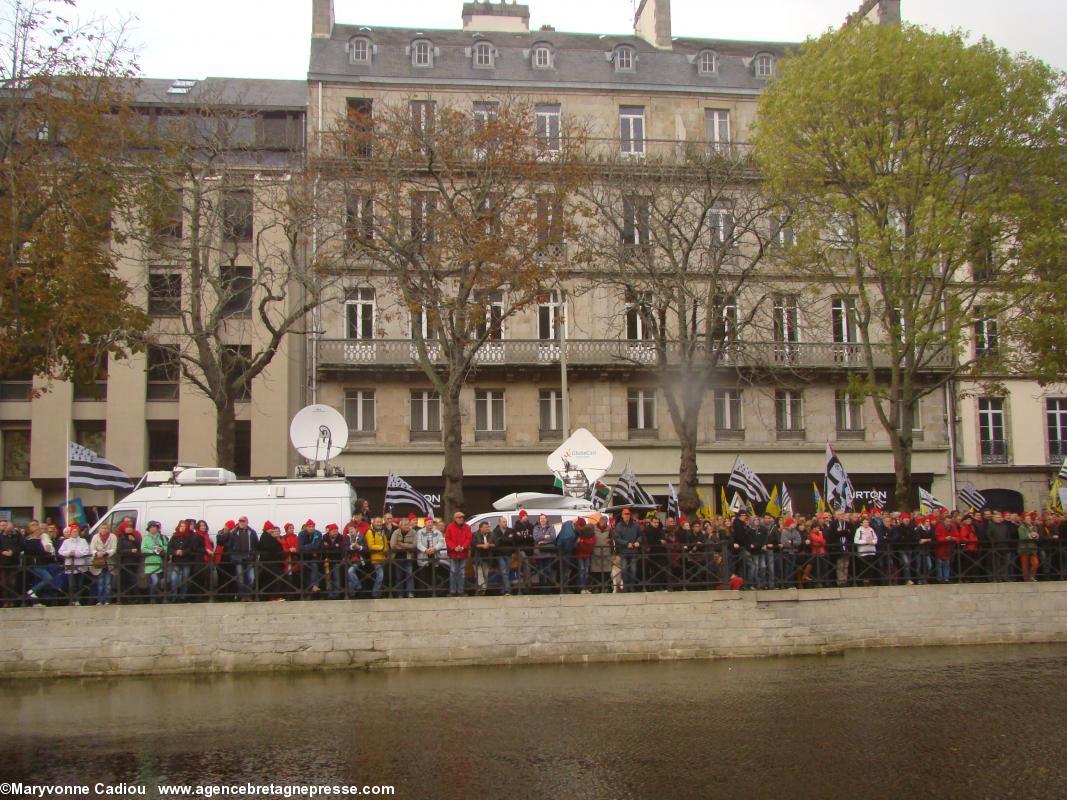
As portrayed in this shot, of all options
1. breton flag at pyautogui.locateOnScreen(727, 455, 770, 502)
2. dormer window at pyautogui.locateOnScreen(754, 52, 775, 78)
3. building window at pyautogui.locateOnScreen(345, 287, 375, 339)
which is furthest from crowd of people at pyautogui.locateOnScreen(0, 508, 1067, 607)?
dormer window at pyautogui.locateOnScreen(754, 52, 775, 78)

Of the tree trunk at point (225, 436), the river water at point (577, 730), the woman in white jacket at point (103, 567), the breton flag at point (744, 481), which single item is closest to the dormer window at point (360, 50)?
the tree trunk at point (225, 436)

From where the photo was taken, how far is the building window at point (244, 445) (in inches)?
1431

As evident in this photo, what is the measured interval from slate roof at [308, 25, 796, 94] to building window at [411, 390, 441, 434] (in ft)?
34.5

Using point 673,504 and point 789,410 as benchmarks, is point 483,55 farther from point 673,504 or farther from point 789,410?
point 673,504

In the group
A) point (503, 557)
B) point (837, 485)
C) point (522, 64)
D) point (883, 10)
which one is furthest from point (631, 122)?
point (503, 557)

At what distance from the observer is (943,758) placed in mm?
10695

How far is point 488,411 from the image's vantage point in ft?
120

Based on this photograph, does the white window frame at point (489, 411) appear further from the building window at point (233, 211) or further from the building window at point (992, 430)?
the building window at point (992, 430)

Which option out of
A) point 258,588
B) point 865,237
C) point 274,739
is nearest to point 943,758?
point 274,739

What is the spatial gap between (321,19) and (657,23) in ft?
39.7

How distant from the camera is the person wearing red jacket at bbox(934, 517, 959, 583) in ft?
67.7

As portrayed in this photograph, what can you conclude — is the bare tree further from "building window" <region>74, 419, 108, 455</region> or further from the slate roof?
"building window" <region>74, 419, 108, 455</region>

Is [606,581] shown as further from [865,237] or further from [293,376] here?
[293,376]

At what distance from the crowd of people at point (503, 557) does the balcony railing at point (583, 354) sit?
14.0 meters
